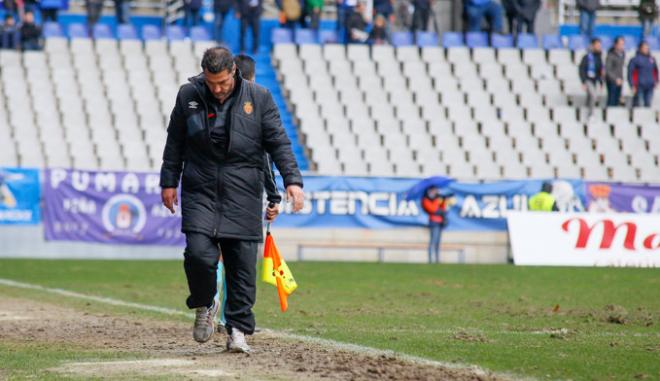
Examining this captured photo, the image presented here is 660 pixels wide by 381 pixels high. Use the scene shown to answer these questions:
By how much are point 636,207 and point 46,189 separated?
12171 mm

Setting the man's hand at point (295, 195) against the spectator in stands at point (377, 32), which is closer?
the man's hand at point (295, 195)

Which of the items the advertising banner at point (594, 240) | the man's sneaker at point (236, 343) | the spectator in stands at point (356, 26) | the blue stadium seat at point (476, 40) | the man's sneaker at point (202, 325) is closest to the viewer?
the man's sneaker at point (236, 343)

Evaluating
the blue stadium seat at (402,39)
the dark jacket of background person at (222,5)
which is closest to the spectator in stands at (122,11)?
the dark jacket of background person at (222,5)

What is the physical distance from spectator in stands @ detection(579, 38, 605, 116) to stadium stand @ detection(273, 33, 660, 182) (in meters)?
0.65

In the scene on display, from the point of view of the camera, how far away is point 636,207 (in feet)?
92.7

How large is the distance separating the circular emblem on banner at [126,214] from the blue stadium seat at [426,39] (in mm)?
12509

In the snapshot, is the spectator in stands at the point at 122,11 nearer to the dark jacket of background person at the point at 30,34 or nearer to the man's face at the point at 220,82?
the dark jacket of background person at the point at 30,34

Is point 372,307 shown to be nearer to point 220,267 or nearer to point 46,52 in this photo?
point 220,267

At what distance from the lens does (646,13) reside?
38.8 meters

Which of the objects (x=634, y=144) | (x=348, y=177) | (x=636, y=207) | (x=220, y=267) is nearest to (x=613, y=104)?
(x=634, y=144)

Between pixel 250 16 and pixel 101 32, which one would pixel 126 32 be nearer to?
pixel 101 32

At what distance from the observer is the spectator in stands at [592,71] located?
33.4 m

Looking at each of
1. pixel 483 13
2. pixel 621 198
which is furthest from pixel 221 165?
pixel 483 13

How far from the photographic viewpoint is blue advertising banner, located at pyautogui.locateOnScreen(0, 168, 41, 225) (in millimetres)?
26297
